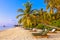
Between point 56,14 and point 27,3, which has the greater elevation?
point 27,3

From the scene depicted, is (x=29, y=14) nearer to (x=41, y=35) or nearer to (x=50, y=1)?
(x=50, y=1)

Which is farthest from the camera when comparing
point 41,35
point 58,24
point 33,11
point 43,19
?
point 43,19

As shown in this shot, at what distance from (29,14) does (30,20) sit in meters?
1.79

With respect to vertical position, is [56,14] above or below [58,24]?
above

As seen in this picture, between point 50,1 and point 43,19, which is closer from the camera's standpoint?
point 50,1

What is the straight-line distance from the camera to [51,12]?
3125cm

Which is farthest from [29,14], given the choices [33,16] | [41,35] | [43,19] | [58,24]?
[41,35]

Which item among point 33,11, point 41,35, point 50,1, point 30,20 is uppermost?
point 50,1

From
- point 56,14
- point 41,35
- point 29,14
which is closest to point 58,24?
point 56,14

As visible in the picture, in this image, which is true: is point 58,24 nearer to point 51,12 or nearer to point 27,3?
point 51,12

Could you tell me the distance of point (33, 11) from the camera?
104 ft

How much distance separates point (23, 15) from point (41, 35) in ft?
61.5

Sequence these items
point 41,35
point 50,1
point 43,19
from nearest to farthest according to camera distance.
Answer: point 41,35
point 50,1
point 43,19

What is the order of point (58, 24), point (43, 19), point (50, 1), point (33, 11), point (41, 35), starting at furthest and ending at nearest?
point (43, 19) → point (33, 11) → point (50, 1) → point (58, 24) → point (41, 35)
